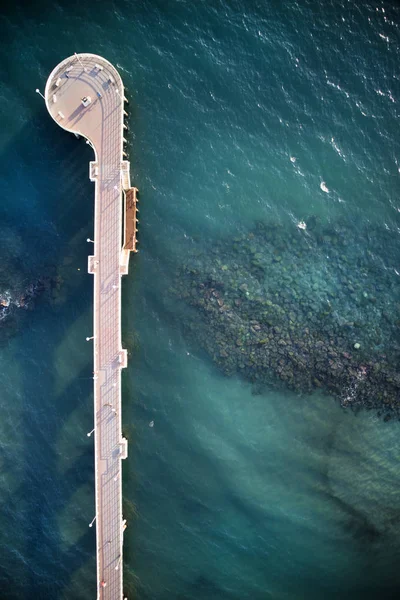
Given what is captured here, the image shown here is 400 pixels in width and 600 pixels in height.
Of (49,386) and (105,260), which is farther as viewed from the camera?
(49,386)

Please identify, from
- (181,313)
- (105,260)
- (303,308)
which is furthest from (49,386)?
(303,308)

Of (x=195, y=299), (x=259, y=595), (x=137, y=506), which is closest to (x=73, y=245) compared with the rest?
(x=195, y=299)

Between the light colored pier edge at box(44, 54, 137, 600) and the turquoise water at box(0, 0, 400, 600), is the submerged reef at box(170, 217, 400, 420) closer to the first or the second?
the turquoise water at box(0, 0, 400, 600)

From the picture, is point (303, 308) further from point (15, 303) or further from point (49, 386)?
point (15, 303)

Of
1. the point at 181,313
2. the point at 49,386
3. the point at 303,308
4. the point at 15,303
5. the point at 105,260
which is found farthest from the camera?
the point at 15,303

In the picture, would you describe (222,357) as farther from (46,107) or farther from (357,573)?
(46,107)

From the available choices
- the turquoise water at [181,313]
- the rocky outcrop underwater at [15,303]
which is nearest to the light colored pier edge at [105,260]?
the turquoise water at [181,313]

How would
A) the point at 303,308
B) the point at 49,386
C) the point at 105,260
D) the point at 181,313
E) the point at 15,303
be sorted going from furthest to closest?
1. the point at 15,303
2. the point at 49,386
3. the point at 181,313
4. the point at 303,308
5. the point at 105,260

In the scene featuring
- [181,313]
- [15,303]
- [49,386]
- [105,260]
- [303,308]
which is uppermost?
[303,308]
